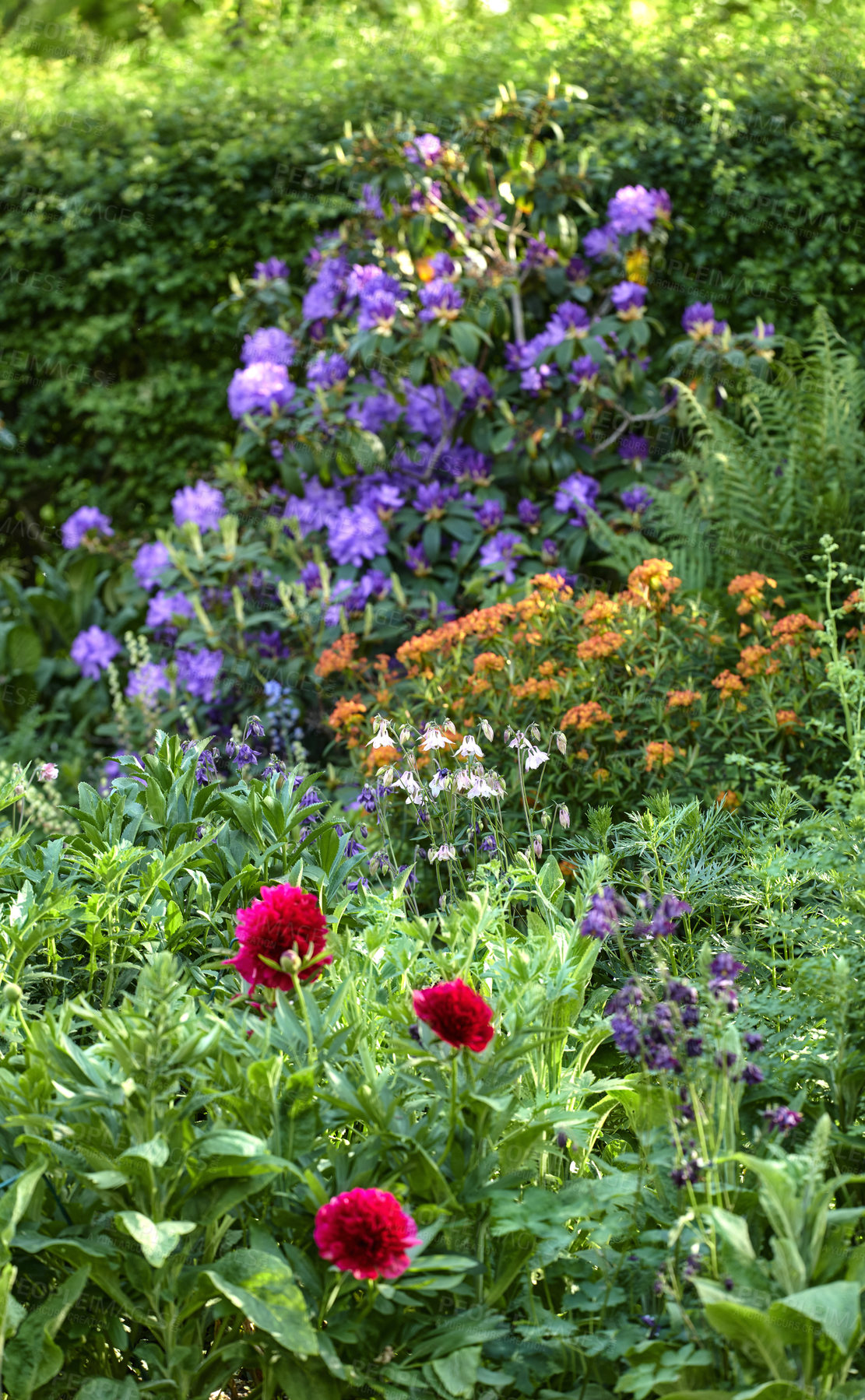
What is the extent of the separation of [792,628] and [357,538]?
2123 mm

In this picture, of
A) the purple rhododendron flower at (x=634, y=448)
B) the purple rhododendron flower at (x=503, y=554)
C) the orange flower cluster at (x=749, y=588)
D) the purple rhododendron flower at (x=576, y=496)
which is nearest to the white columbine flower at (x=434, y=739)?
the orange flower cluster at (x=749, y=588)

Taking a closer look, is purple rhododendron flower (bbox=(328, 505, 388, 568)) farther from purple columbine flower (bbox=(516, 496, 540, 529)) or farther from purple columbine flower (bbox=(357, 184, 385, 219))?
purple columbine flower (bbox=(357, 184, 385, 219))

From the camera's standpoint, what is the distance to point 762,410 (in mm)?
4902

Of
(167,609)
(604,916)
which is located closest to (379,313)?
(167,609)

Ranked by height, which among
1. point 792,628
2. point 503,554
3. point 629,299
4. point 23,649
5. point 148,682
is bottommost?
point 23,649

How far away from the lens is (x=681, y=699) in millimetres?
3182

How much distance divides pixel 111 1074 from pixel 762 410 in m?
4.03

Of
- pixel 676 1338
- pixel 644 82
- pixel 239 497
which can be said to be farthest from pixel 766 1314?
pixel 644 82

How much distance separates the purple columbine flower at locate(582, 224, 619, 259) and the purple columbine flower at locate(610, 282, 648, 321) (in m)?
0.26

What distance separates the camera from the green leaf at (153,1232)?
1494 mm

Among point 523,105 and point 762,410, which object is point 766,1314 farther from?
point 523,105

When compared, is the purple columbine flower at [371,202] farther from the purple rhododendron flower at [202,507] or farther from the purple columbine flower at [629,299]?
the purple rhododendron flower at [202,507]

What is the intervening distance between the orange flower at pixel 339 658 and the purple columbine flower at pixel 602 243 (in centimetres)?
217

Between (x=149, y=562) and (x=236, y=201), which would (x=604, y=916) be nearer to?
(x=149, y=562)
